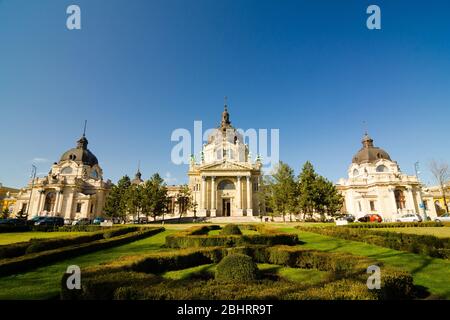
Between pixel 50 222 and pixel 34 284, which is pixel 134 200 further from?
pixel 34 284

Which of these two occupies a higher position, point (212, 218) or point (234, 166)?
point (234, 166)

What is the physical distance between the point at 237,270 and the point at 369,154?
7477 cm

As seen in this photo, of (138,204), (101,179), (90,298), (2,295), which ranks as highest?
(101,179)

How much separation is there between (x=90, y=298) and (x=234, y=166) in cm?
4984

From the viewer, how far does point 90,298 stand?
5.24m

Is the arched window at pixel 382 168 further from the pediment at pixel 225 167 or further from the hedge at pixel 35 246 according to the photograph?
the hedge at pixel 35 246

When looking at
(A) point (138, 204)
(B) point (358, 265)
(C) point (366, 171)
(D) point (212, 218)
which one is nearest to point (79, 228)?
(A) point (138, 204)

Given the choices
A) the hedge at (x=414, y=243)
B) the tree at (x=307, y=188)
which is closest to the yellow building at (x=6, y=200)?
the tree at (x=307, y=188)

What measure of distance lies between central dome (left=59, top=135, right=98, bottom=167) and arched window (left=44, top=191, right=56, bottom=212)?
1100 cm

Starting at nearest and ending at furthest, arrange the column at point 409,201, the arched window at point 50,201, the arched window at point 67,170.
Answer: the column at point 409,201, the arched window at point 50,201, the arched window at point 67,170

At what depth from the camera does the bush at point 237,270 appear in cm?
626

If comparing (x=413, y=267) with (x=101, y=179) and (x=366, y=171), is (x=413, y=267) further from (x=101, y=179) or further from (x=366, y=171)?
(x=101, y=179)

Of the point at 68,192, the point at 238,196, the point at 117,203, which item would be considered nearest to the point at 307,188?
the point at 238,196

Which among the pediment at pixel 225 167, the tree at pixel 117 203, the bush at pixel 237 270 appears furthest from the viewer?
the pediment at pixel 225 167
